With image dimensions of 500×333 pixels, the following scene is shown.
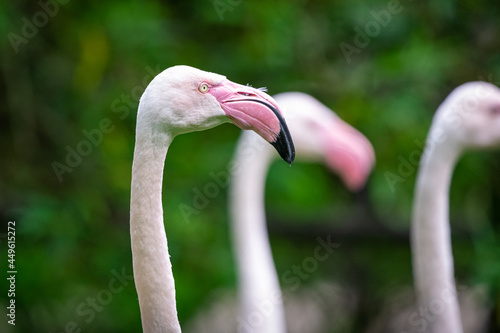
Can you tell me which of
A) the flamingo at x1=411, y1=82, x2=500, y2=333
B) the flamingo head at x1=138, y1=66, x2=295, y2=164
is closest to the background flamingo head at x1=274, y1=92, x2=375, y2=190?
the flamingo at x1=411, y1=82, x2=500, y2=333

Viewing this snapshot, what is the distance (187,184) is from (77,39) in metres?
0.92

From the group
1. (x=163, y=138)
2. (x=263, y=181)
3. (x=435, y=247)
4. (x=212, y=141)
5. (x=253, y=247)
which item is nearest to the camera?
(x=163, y=138)

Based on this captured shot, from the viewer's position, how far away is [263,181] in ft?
8.30

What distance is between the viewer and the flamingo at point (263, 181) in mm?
2254

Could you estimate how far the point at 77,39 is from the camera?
3.31m

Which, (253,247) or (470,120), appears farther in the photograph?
(253,247)

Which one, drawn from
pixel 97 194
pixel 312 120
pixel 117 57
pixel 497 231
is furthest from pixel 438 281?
pixel 117 57

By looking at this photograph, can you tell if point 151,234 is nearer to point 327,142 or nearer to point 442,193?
point 442,193

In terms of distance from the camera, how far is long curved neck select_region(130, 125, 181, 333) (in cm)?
125

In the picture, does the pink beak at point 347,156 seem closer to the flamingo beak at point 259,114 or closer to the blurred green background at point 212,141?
the blurred green background at point 212,141

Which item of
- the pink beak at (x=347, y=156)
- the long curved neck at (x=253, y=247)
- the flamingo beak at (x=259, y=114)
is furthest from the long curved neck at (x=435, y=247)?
the flamingo beak at (x=259, y=114)

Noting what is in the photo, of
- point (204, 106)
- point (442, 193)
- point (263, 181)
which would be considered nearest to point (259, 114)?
point (204, 106)

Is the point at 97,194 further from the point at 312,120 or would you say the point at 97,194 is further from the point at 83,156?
the point at 312,120

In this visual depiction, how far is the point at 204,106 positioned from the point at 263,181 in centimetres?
128
